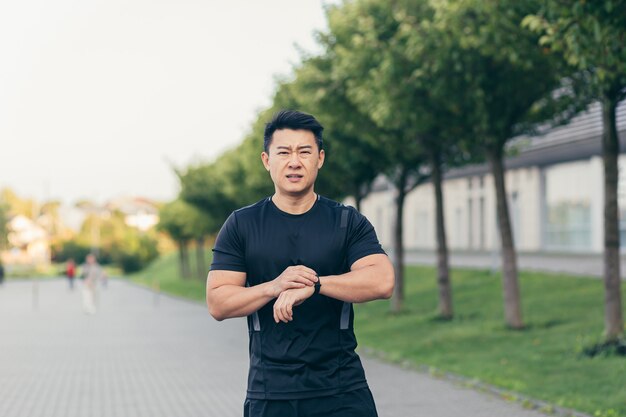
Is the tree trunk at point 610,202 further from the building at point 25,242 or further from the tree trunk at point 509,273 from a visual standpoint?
the building at point 25,242

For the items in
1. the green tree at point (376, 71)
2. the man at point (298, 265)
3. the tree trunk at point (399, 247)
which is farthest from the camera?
the tree trunk at point (399, 247)

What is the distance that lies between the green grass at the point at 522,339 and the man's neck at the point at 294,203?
663cm

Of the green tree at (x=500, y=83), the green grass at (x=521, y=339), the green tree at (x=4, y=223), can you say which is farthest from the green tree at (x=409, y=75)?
the green tree at (x=4, y=223)

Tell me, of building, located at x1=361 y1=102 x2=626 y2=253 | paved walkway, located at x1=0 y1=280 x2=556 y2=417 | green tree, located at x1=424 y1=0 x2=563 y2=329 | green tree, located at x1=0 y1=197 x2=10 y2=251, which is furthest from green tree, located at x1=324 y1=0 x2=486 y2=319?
green tree, located at x1=0 y1=197 x2=10 y2=251

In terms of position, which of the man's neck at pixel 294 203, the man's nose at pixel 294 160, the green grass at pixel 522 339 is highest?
the man's nose at pixel 294 160

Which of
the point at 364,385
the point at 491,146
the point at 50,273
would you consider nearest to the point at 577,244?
the point at 491,146

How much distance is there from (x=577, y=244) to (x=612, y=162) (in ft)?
91.0

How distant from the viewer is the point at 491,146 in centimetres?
1805

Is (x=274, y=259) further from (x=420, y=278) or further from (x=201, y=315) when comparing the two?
(x=420, y=278)

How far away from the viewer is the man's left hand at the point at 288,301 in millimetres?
3553

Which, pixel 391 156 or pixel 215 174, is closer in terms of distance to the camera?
pixel 391 156

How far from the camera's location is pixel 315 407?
3.78 meters

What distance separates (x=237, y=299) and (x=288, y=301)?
8.7 inches

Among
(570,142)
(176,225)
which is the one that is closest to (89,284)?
(570,142)
